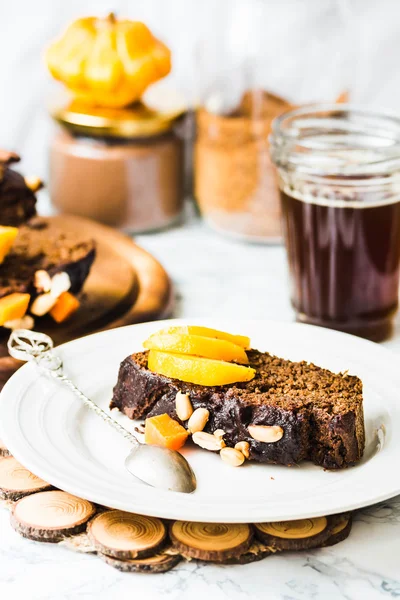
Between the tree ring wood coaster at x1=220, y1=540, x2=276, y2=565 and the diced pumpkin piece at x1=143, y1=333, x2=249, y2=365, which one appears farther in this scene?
the diced pumpkin piece at x1=143, y1=333, x2=249, y2=365

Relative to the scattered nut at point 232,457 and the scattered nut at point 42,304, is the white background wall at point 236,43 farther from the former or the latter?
the scattered nut at point 232,457

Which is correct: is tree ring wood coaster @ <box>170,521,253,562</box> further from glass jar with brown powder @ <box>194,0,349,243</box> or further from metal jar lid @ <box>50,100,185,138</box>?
metal jar lid @ <box>50,100,185,138</box>

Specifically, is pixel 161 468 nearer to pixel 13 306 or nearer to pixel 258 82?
pixel 13 306

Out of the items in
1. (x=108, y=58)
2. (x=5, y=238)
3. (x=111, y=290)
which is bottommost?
(x=111, y=290)

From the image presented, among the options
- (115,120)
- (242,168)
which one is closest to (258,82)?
(242,168)

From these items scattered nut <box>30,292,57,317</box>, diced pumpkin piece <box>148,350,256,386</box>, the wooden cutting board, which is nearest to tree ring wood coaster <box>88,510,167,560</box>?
diced pumpkin piece <box>148,350,256,386</box>

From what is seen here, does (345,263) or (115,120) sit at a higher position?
(115,120)

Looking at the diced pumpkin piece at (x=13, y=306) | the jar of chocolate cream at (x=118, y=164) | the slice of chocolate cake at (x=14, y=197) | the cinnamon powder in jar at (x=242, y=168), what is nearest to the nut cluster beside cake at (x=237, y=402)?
the diced pumpkin piece at (x=13, y=306)
